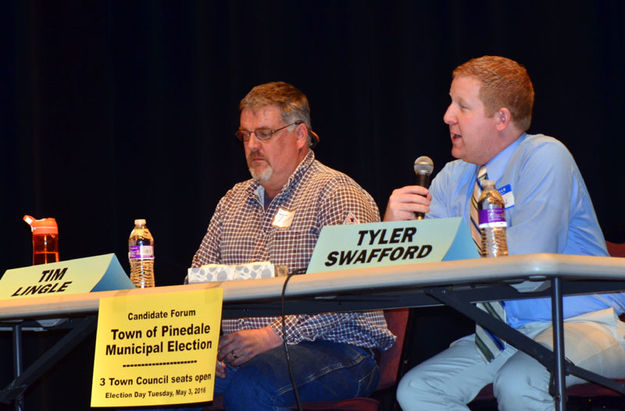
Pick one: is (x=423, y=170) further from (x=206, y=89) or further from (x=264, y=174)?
(x=206, y=89)

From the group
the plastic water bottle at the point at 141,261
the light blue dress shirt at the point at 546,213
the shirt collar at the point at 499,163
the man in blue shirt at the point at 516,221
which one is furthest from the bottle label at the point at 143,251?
the shirt collar at the point at 499,163

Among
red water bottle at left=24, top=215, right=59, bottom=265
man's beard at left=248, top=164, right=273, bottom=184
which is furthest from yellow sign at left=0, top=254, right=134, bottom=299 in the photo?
man's beard at left=248, top=164, right=273, bottom=184

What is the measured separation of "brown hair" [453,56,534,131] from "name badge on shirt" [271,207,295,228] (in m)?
0.68

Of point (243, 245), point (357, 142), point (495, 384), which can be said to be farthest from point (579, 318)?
point (357, 142)

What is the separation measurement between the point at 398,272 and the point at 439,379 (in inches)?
26.9

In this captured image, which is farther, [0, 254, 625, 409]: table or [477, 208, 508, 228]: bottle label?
[477, 208, 508, 228]: bottle label

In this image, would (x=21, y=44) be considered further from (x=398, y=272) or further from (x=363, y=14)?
(x=398, y=272)

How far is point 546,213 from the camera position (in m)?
1.99

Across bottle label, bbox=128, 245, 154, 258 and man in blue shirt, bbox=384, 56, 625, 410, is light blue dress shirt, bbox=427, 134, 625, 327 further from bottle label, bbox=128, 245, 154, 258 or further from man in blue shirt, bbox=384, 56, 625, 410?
bottle label, bbox=128, 245, 154, 258

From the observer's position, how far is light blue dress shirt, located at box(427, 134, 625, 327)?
1960 mm

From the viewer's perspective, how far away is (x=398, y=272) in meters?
1.46

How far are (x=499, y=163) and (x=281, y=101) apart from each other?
876 millimetres

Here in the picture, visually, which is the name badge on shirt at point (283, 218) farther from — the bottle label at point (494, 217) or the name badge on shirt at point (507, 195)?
the bottle label at point (494, 217)

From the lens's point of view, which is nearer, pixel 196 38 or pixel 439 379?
pixel 439 379
